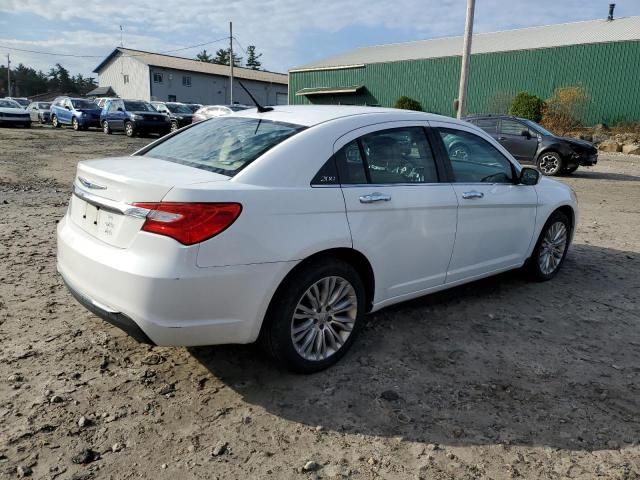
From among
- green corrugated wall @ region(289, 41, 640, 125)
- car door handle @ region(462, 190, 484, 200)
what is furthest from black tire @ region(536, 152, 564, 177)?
green corrugated wall @ region(289, 41, 640, 125)

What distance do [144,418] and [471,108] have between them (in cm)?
3461

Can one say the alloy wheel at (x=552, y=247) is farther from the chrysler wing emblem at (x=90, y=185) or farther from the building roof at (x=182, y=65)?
the building roof at (x=182, y=65)

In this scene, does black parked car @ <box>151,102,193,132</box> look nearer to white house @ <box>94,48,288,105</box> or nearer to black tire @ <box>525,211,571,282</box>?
black tire @ <box>525,211,571,282</box>

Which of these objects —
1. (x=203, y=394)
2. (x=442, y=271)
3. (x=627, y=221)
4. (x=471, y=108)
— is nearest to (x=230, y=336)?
(x=203, y=394)

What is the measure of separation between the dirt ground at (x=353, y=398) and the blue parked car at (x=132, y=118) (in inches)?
802

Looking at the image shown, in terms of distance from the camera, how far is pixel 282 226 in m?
2.92

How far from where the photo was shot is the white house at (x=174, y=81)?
52500mm

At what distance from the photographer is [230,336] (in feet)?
9.54

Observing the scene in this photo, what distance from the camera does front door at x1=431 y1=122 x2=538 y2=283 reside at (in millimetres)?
4102

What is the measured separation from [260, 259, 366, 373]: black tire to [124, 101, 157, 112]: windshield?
23732 mm

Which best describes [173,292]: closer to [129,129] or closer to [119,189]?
[119,189]

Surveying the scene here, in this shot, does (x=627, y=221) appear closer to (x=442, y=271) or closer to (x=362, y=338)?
(x=442, y=271)

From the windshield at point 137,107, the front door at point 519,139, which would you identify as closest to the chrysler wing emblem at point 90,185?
the front door at point 519,139

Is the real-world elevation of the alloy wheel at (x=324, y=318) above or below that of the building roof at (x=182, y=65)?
below
